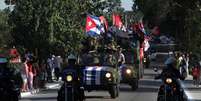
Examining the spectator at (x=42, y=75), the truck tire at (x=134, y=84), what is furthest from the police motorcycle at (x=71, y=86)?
the spectator at (x=42, y=75)

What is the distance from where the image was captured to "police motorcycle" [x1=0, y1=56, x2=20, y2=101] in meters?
19.2

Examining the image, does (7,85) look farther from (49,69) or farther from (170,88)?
(49,69)

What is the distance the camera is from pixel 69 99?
2061cm

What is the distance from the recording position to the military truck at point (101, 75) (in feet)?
85.5

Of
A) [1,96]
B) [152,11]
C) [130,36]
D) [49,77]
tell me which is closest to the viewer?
[1,96]

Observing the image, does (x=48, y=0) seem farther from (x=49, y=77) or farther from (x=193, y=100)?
(x=193, y=100)

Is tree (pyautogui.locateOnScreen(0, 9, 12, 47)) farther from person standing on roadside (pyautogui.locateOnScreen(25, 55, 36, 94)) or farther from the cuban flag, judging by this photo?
person standing on roadside (pyautogui.locateOnScreen(25, 55, 36, 94))

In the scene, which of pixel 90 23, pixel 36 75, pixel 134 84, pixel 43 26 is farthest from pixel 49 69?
pixel 134 84

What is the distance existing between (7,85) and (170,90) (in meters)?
4.61

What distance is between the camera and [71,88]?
20.5m

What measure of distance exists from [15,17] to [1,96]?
16736 mm

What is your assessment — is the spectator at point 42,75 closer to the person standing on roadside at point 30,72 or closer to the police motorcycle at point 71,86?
the person standing on roadside at point 30,72

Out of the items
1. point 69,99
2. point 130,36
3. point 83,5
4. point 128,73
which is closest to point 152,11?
point 130,36

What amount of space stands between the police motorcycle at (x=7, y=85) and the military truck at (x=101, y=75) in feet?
21.2
